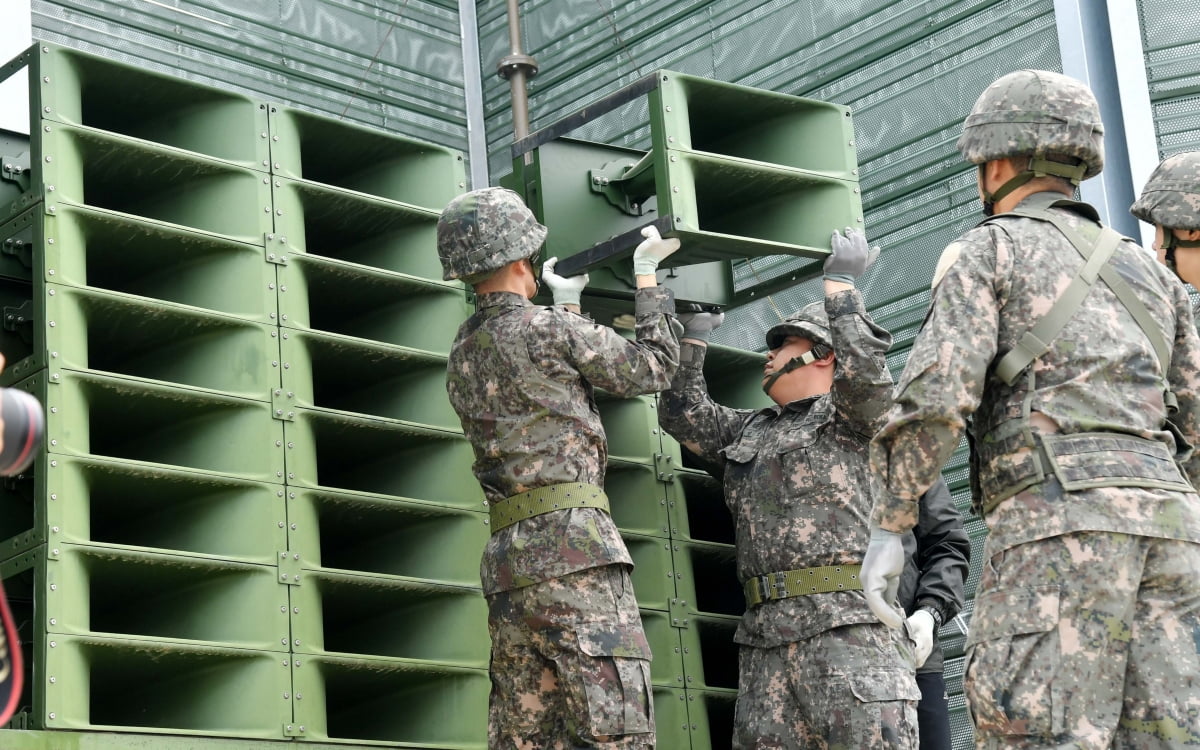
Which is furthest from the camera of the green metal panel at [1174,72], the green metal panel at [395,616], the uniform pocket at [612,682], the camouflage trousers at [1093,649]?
the green metal panel at [1174,72]

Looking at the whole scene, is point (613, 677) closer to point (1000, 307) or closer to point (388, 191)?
point (1000, 307)

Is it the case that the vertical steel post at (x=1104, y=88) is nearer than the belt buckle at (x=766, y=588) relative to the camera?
No

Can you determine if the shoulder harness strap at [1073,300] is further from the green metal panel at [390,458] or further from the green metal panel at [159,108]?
the green metal panel at [159,108]

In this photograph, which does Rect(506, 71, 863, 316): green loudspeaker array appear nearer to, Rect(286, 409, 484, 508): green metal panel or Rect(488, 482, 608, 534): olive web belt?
Rect(286, 409, 484, 508): green metal panel

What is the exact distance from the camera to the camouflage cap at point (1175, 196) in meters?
4.36

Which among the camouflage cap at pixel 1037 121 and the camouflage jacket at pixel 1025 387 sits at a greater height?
the camouflage cap at pixel 1037 121

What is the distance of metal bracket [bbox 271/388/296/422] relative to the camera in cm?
464

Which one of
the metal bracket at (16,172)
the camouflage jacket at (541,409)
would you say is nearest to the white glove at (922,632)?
the camouflage jacket at (541,409)

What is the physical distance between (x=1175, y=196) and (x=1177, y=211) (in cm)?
4

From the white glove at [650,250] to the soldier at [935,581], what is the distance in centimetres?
120

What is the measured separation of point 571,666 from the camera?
4176mm

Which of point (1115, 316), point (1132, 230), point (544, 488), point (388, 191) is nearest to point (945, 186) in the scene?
point (1132, 230)

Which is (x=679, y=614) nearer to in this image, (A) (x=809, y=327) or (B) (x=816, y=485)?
(B) (x=816, y=485)

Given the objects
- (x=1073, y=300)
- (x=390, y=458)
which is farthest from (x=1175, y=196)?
(x=390, y=458)
